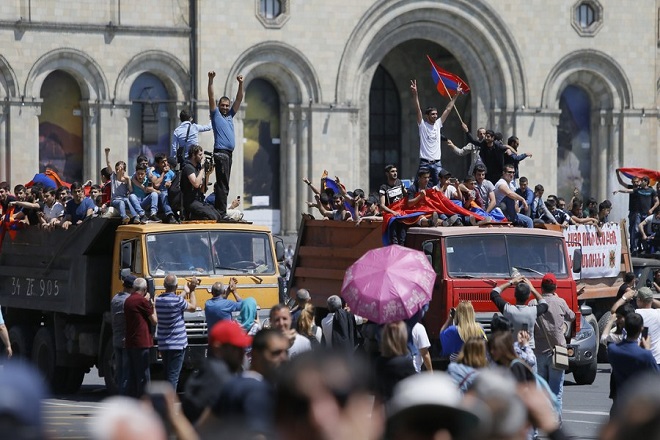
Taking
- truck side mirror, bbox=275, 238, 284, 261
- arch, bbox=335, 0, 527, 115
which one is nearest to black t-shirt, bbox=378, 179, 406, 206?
truck side mirror, bbox=275, 238, 284, 261

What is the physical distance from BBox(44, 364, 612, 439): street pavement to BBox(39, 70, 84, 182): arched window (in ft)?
48.9

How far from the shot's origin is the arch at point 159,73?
122 feet

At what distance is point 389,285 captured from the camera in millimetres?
16281

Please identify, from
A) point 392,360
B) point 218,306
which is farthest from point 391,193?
point 392,360

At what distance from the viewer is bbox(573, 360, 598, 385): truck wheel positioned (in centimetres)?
2097

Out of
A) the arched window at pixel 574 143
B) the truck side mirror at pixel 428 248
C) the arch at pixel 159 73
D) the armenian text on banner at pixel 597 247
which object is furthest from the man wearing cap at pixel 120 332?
the arched window at pixel 574 143

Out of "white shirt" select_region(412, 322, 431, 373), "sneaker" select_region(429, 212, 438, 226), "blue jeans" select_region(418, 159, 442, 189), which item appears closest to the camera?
"white shirt" select_region(412, 322, 431, 373)

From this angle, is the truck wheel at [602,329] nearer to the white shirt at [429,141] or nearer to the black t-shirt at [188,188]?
the white shirt at [429,141]

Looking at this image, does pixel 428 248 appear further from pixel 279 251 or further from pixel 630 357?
pixel 630 357

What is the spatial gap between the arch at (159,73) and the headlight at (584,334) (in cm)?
1894

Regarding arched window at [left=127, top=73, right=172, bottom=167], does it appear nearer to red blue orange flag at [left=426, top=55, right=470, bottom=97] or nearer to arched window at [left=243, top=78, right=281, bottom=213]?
arched window at [left=243, top=78, right=281, bottom=213]

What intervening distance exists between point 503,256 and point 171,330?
14.7 ft

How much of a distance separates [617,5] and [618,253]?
20.7 m

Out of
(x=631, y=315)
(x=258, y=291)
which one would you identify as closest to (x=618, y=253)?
(x=258, y=291)
